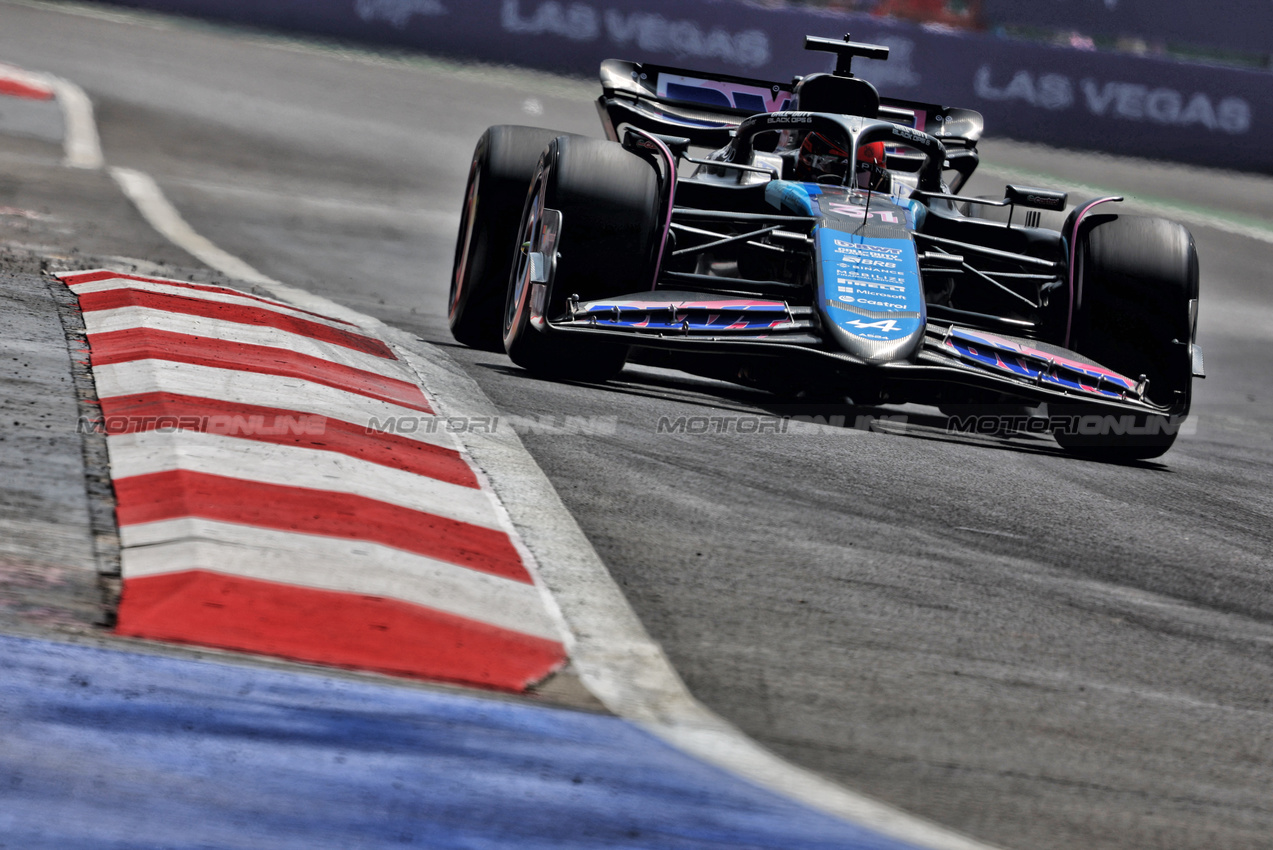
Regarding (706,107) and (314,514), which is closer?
(314,514)

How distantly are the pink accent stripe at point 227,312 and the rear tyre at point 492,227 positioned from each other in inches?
42.8

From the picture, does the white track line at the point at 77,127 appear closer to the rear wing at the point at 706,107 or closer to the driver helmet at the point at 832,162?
the rear wing at the point at 706,107

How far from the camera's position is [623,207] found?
571 cm

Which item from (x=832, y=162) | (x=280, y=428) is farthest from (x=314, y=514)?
(x=832, y=162)

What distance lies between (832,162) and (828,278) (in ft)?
4.30

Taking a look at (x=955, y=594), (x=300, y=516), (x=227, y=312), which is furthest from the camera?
(x=227, y=312)

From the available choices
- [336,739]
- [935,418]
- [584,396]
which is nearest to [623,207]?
[584,396]

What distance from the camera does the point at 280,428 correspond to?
13.0 ft

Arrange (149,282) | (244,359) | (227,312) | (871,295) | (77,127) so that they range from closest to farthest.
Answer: (244,359) < (227,312) < (871,295) < (149,282) < (77,127)

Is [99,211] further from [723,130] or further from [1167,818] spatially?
[1167,818]

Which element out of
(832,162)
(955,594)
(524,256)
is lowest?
(955,594)

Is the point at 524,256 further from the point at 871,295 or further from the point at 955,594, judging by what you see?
the point at 955,594

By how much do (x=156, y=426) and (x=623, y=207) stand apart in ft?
7.64

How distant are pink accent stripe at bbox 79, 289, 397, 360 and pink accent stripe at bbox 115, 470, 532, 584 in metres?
2.02
